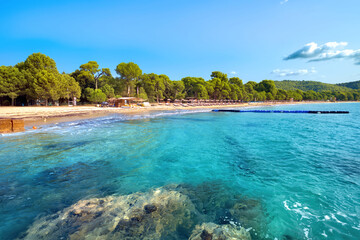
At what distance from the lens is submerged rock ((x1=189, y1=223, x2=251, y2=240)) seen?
128 inches

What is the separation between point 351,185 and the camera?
219 inches

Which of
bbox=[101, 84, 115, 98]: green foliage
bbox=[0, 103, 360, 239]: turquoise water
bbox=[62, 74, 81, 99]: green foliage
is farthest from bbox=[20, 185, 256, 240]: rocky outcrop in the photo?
bbox=[101, 84, 115, 98]: green foliage

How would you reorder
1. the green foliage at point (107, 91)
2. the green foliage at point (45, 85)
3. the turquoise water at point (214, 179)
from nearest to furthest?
the turquoise water at point (214, 179) → the green foliage at point (45, 85) → the green foliage at point (107, 91)

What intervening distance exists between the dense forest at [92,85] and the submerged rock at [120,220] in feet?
131

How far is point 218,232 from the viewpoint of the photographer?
A: 3367 mm

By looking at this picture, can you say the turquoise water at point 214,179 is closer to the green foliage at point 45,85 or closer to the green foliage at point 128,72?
the green foliage at point 45,85

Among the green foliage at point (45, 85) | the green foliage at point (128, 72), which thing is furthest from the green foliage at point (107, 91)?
the green foliage at point (45, 85)

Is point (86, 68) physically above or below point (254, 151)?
above

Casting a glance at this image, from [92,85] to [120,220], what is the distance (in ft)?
195

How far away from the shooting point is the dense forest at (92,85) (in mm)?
35475

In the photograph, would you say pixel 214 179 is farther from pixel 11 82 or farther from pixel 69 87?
pixel 69 87

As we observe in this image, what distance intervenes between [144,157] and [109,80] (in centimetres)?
5603

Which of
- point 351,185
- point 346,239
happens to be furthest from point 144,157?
point 351,185

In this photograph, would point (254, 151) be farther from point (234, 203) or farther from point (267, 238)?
point (267, 238)
